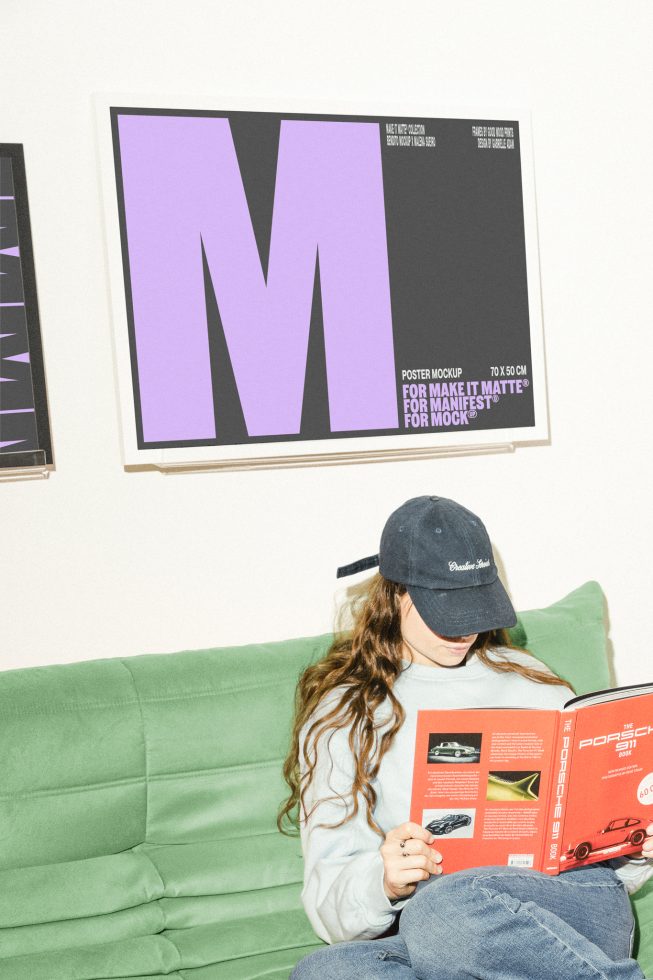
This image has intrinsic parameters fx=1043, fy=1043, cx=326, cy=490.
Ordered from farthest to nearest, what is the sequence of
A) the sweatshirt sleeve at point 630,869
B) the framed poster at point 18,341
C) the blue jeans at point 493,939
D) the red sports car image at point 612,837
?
the framed poster at point 18,341 → the sweatshirt sleeve at point 630,869 → the red sports car image at point 612,837 → the blue jeans at point 493,939

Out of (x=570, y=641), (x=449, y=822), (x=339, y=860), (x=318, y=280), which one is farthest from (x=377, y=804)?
(x=318, y=280)

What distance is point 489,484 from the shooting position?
2109 millimetres

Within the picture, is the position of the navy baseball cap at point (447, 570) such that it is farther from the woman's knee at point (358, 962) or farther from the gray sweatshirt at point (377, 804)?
the woman's knee at point (358, 962)

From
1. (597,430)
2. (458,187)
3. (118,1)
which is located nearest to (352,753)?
(597,430)

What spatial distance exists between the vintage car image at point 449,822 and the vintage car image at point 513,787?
39 millimetres

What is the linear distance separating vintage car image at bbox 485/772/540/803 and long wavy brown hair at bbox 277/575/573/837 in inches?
9.8

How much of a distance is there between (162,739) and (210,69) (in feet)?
3.90

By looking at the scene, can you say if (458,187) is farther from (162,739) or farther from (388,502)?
(162,739)

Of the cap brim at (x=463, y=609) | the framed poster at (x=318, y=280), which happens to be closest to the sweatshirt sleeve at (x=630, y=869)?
the cap brim at (x=463, y=609)

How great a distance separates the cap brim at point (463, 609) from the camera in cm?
154

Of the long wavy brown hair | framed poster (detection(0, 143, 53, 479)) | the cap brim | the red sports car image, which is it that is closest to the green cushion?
the long wavy brown hair

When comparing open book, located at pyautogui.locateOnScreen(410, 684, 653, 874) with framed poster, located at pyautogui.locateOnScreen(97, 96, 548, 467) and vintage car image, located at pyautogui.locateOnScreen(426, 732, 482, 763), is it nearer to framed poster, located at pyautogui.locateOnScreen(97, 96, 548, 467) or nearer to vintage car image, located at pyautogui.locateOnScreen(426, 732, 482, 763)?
vintage car image, located at pyautogui.locateOnScreen(426, 732, 482, 763)

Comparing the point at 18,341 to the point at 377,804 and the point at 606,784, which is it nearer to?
the point at 377,804

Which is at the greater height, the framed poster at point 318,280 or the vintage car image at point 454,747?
the framed poster at point 318,280
